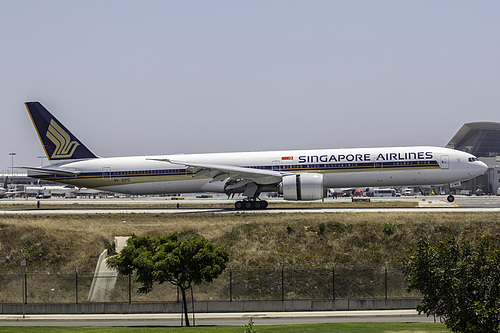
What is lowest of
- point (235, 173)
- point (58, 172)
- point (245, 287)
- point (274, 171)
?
point (245, 287)

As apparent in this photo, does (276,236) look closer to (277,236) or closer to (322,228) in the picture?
(277,236)

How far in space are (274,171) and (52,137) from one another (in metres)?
20.5

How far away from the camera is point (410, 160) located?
44625 millimetres

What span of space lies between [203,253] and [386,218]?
1769 cm

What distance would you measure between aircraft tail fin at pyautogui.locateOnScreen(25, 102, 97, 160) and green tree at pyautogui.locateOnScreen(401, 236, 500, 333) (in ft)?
131

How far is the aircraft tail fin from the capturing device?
5059cm

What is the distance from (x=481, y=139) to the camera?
6319 inches

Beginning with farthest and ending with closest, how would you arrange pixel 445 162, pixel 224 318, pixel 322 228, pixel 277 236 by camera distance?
1. pixel 445 162
2. pixel 322 228
3. pixel 277 236
4. pixel 224 318

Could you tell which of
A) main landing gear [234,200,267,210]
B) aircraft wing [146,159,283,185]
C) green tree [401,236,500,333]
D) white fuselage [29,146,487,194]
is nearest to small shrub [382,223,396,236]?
white fuselage [29,146,487,194]

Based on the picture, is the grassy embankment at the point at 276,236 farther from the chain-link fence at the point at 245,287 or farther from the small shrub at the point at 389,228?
the chain-link fence at the point at 245,287

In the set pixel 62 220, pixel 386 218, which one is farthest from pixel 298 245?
pixel 62 220

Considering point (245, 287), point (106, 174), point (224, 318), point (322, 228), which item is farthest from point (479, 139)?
point (224, 318)

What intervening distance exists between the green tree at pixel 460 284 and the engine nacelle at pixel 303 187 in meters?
26.1

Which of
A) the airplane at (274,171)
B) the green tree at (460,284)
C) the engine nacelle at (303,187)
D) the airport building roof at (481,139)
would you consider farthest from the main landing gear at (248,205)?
the airport building roof at (481,139)
